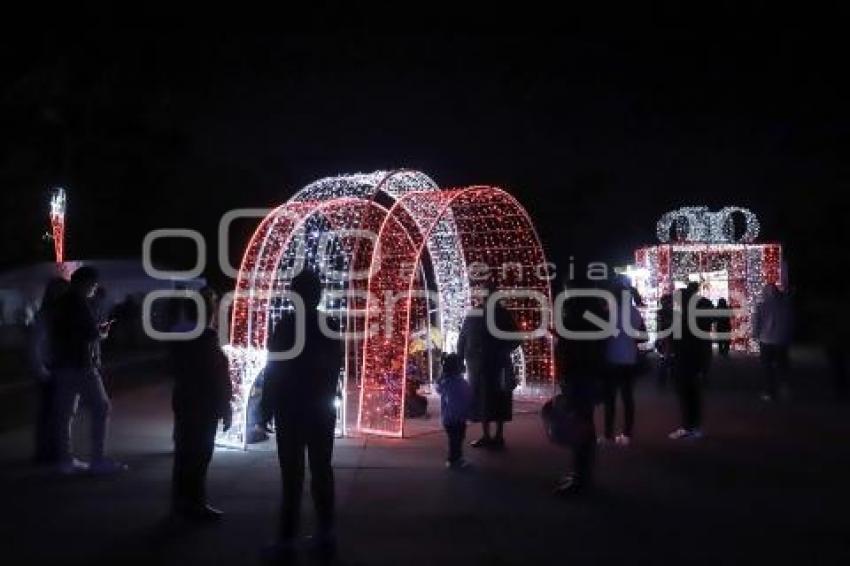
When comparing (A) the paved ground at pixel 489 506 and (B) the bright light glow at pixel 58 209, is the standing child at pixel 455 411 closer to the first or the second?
(A) the paved ground at pixel 489 506

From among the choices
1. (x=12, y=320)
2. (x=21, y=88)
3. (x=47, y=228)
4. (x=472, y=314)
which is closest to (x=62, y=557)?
(x=472, y=314)

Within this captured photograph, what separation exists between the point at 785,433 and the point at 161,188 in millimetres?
22263

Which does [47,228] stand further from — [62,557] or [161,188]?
[62,557]

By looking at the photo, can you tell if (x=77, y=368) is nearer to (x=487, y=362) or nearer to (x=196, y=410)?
(x=196, y=410)

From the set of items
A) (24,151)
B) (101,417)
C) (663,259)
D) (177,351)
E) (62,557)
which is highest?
(24,151)

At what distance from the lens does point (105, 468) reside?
327 inches

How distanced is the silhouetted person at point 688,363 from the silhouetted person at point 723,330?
10.1 metres

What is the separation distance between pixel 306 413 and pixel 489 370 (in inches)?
162

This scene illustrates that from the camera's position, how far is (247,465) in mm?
8750

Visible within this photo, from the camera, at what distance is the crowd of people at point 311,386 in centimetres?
Answer: 593

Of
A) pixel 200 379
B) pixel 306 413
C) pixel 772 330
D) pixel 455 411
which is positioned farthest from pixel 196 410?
pixel 772 330

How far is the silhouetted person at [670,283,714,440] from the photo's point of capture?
Answer: 10.1 m

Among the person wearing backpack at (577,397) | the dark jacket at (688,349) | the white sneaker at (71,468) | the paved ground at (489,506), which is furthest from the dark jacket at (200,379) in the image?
the dark jacket at (688,349)

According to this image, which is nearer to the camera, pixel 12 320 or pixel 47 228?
pixel 47 228
